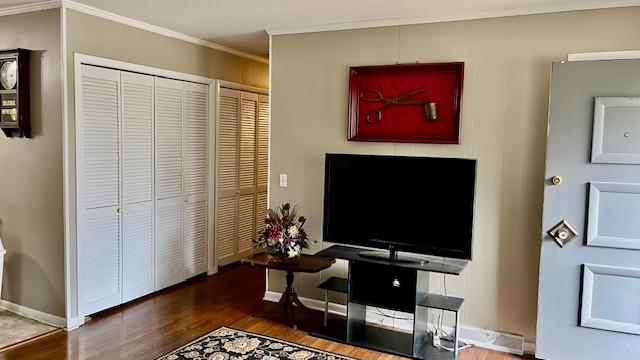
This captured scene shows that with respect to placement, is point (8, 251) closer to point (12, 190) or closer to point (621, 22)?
point (12, 190)

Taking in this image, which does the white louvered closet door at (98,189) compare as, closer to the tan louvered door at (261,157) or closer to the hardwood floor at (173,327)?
the hardwood floor at (173,327)

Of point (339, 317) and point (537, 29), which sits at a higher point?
point (537, 29)

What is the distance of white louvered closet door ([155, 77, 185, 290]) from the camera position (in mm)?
4480

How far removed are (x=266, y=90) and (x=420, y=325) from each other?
11.4ft

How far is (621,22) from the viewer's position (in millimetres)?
3160

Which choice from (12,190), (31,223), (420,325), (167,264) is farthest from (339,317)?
(12,190)

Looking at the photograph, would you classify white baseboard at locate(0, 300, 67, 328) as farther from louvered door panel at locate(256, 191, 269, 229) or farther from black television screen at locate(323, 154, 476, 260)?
louvered door panel at locate(256, 191, 269, 229)

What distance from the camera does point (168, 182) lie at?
462 centimetres

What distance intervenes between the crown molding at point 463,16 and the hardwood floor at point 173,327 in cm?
237

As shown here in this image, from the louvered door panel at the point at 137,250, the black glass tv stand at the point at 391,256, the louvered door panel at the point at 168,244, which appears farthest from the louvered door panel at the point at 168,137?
the black glass tv stand at the point at 391,256

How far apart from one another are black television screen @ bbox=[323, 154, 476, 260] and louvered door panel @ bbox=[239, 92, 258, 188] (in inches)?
80.9

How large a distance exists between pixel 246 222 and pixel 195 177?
105cm

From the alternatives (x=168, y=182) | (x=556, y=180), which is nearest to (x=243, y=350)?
(x=168, y=182)

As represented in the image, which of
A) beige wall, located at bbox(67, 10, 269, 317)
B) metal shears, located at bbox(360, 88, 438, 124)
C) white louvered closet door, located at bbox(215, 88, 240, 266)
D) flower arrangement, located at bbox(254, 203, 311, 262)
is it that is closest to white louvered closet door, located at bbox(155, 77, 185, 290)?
beige wall, located at bbox(67, 10, 269, 317)
